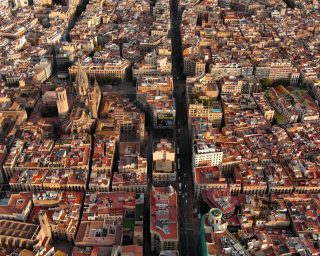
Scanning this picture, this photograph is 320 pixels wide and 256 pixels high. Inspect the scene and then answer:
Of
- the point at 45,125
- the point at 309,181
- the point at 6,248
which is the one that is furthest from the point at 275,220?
the point at 45,125

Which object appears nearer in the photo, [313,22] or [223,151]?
[223,151]

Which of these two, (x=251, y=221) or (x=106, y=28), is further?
(x=106, y=28)

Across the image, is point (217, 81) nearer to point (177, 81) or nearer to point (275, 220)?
point (177, 81)

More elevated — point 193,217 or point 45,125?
point 45,125

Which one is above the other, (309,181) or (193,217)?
(309,181)

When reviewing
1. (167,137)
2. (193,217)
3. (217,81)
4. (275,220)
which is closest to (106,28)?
(217,81)

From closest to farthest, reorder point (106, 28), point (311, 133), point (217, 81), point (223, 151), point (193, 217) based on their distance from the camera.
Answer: point (193, 217)
point (223, 151)
point (311, 133)
point (217, 81)
point (106, 28)

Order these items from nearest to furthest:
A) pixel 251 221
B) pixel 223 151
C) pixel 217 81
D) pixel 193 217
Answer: pixel 251 221, pixel 193 217, pixel 223 151, pixel 217 81

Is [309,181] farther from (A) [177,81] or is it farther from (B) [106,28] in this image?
(B) [106,28]

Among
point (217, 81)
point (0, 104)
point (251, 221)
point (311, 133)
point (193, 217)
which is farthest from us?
point (217, 81)
